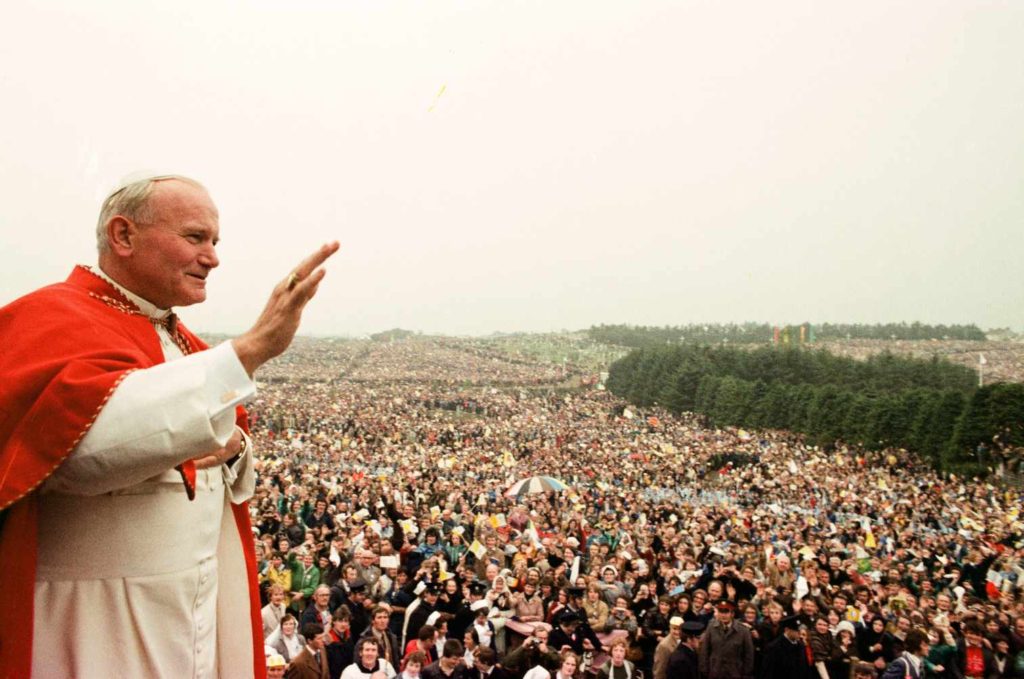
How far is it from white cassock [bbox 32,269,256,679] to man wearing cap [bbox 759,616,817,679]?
6288 millimetres

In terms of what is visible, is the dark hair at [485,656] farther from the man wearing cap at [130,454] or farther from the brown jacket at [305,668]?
the man wearing cap at [130,454]

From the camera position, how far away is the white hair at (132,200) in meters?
1.58

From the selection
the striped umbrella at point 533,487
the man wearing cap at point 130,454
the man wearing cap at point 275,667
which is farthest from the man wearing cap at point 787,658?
the striped umbrella at point 533,487

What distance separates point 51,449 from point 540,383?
92.1m

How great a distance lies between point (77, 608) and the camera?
4.73ft

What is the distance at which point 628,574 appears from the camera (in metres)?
9.98

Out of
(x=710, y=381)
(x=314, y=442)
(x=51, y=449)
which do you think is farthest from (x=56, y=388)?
(x=710, y=381)

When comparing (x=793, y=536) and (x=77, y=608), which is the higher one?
(x=77, y=608)

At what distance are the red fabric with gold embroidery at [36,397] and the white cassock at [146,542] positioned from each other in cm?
4

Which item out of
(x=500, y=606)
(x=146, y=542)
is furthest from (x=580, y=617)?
(x=146, y=542)

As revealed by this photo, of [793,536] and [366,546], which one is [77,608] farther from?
[793,536]

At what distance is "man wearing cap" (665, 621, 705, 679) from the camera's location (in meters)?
6.96

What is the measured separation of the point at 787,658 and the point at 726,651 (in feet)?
1.77

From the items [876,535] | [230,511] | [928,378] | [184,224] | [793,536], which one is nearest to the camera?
[184,224]
